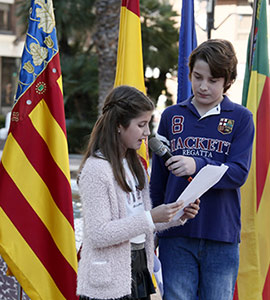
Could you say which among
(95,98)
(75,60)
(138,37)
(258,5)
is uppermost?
(258,5)

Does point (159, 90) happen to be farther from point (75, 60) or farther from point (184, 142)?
point (184, 142)

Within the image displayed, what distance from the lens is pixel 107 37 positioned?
11.6 metres

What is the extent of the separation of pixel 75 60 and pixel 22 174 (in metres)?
14.6

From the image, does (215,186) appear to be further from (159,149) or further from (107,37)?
(107,37)

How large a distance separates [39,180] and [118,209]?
104 cm

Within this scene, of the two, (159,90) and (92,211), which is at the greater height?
(92,211)

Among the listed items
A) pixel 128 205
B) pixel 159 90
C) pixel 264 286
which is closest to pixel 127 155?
pixel 128 205

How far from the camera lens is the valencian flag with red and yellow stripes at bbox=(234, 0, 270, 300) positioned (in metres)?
3.70

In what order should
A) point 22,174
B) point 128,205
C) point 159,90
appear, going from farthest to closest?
1. point 159,90
2. point 22,174
3. point 128,205

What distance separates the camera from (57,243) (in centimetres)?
337

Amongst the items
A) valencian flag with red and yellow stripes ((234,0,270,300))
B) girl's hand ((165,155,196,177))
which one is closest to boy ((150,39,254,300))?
girl's hand ((165,155,196,177))

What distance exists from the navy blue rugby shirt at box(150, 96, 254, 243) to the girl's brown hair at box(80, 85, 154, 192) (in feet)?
0.90

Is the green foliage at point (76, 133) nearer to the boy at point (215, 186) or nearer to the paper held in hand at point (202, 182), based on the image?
the boy at point (215, 186)

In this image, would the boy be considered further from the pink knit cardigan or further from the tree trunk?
the tree trunk
